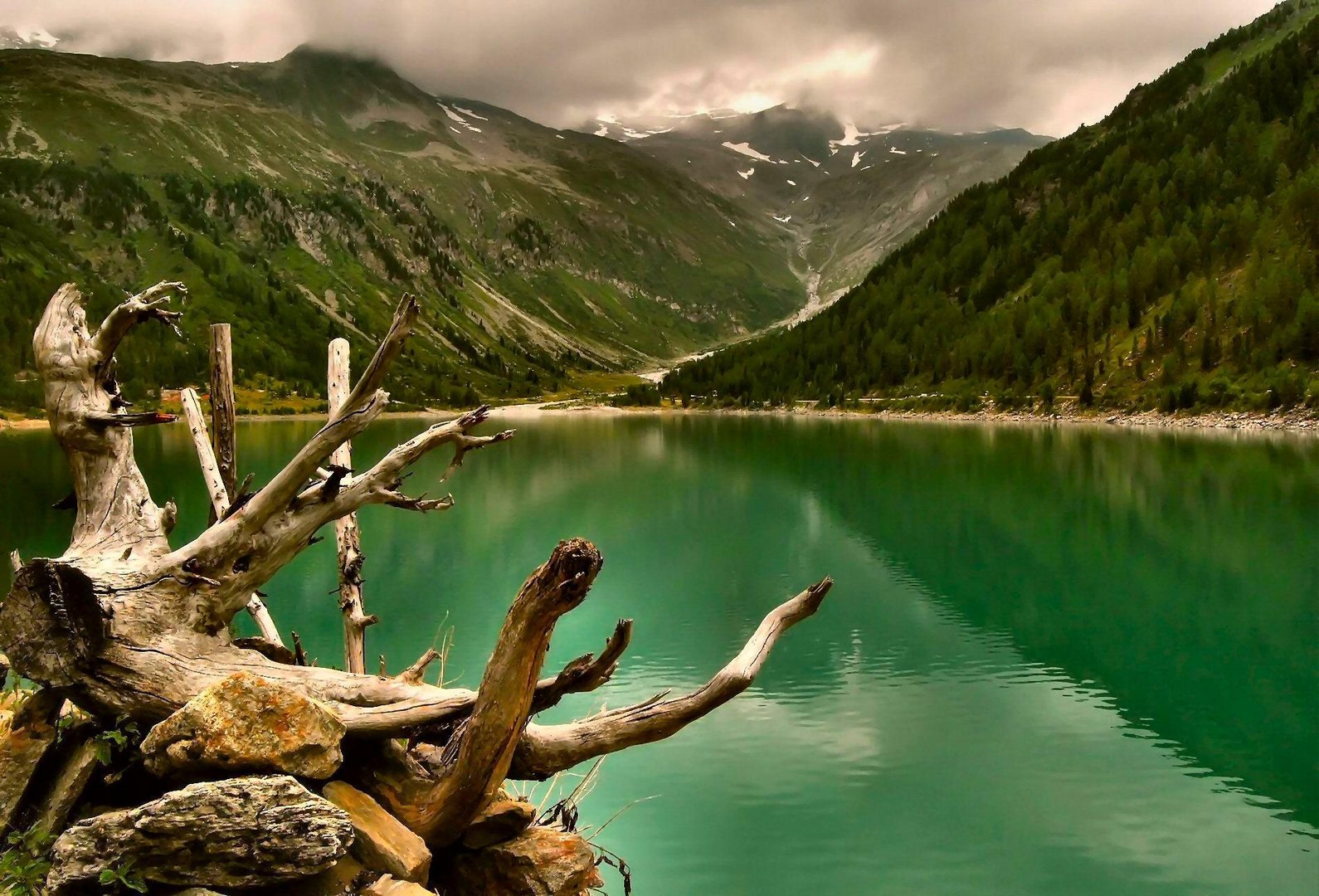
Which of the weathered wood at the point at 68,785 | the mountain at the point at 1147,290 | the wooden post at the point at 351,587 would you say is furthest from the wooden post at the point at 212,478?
the mountain at the point at 1147,290

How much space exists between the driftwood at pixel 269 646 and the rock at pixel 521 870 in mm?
430

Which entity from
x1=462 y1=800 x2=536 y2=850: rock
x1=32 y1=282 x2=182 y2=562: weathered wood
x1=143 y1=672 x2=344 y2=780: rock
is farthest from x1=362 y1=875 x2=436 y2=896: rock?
x1=32 y1=282 x2=182 y2=562: weathered wood

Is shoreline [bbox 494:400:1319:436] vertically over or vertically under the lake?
over

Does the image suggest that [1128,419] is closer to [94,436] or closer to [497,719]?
[497,719]

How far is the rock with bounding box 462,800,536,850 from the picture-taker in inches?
314

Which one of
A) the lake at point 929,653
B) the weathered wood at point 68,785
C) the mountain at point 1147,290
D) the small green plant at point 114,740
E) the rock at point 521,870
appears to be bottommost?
the lake at point 929,653

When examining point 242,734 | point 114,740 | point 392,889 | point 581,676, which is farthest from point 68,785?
point 581,676

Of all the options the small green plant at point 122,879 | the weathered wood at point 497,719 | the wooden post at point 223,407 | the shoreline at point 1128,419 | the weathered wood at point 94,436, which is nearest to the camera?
the small green plant at point 122,879

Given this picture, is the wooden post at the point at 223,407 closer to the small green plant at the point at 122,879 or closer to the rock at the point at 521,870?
the rock at the point at 521,870

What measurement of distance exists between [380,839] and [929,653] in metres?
20.3

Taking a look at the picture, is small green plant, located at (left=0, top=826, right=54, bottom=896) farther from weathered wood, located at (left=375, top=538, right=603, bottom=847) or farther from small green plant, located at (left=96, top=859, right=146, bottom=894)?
weathered wood, located at (left=375, top=538, right=603, bottom=847)

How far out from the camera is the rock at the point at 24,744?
21.8 ft

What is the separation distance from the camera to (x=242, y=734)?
6465 mm

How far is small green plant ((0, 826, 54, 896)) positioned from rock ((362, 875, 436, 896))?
6.96 feet
